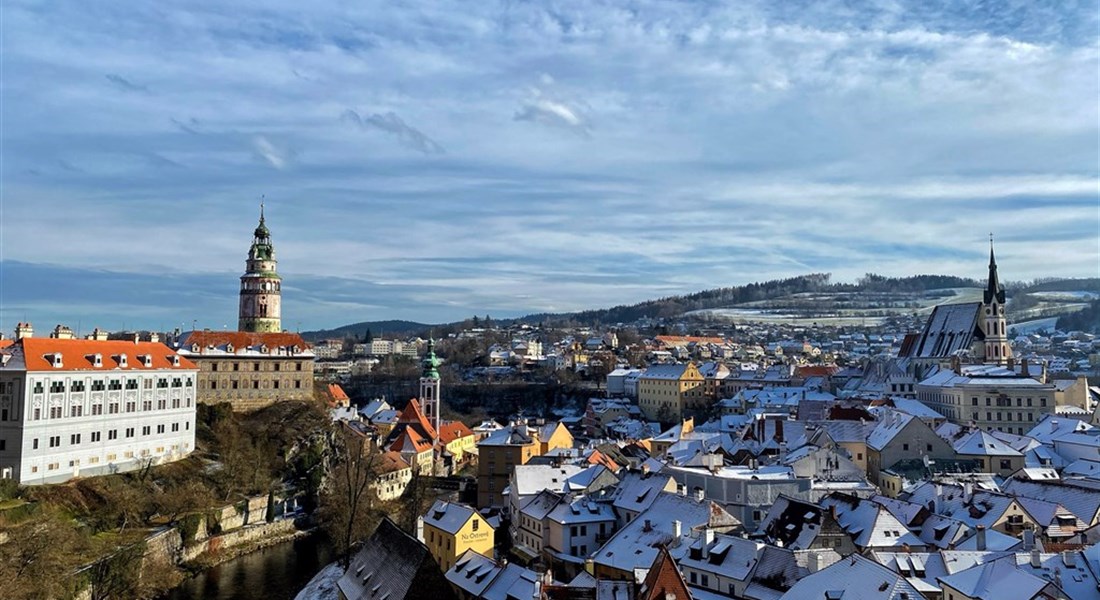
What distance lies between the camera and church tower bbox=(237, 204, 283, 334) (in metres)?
82.4

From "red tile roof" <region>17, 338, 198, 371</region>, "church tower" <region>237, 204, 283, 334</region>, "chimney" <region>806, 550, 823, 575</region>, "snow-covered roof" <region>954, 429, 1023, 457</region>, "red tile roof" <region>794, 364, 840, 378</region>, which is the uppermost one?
"church tower" <region>237, 204, 283, 334</region>

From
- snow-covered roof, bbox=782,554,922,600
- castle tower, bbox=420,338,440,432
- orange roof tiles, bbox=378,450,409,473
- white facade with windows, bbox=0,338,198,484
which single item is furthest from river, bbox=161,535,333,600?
castle tower, bbox=420,338,440,432

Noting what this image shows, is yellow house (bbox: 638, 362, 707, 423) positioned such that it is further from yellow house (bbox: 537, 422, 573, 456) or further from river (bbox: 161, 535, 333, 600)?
river (bbox: 161, 535, 333, 600)

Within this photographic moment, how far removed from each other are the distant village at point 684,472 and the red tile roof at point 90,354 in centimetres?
15

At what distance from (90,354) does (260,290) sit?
3127 centimetres

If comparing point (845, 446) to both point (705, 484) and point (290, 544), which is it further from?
point (290, 544)

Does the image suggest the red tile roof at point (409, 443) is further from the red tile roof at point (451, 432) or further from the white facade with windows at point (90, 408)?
the white facade with windows at point (90, 408)

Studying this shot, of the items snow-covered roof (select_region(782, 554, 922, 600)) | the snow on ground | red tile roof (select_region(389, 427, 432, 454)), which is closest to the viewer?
snow-covered roof (select_region(782, 554, 922, 600))

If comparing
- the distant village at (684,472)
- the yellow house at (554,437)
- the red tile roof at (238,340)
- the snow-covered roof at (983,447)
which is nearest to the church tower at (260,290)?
the distant village at (684,472)

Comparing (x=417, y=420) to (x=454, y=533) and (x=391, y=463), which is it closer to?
(x=391, y=463)

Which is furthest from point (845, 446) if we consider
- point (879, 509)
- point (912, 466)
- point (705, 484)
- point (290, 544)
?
point (290, 544)

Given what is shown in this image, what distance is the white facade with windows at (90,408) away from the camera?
46188 mm

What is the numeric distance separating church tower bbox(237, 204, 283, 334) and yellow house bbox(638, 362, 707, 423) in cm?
5163

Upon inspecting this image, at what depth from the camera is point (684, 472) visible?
48000 millimetres
